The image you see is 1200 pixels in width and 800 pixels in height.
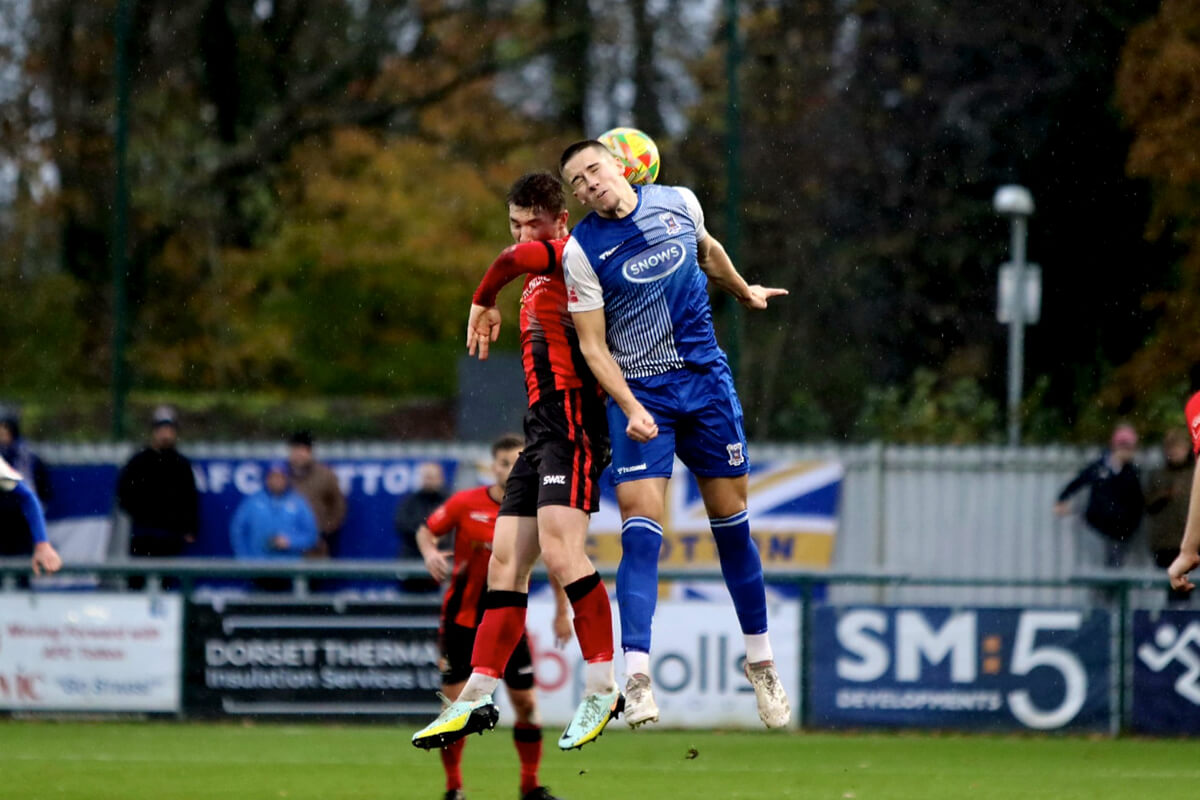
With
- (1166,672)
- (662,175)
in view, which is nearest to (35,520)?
(1166,672)

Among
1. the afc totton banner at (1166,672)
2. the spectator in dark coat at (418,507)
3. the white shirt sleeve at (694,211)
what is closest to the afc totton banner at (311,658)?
the spectator in dark coat at (418,507)

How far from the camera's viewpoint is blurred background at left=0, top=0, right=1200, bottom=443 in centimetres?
2273

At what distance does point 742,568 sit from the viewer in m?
8.36

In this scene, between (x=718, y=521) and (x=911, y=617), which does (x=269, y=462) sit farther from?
(x=718, y=521)

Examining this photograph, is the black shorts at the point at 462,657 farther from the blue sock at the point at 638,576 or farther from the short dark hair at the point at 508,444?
the blue sock at the point at 638,576

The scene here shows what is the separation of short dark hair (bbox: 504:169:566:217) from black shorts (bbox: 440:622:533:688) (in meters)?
2.97

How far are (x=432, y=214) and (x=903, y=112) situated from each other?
8.13 metres

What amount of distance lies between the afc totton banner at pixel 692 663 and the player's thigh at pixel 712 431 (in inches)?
245

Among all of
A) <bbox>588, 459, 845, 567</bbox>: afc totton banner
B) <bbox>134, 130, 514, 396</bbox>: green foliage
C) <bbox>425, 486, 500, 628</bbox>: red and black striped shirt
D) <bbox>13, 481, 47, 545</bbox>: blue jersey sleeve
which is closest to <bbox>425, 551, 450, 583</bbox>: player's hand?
<bbox>425, 486, 500, 628</bbox>: red and black striped shirt

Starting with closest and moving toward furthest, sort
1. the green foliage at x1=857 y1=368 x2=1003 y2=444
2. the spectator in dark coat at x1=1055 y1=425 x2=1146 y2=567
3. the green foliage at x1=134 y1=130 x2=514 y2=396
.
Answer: the spectator in dark coat at x1=1055 y1=425 x2=1146 y2=567, the green foliage at x1=857 y1=368 x2=1003 y2=444, the green foliage at x1=134 y1=130 x2=514 y2=396

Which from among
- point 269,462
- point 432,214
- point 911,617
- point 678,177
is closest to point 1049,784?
point 911,617

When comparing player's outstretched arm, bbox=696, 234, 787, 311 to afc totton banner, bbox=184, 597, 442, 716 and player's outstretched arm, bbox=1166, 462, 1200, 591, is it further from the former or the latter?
afc totton banner, bbox=184, 597, 442, 716

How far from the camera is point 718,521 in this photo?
829 cm

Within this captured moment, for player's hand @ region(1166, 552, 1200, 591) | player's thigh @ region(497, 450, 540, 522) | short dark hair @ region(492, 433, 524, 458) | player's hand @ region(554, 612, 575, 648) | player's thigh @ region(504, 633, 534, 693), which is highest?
short dark hair @ region(492, 433, 524, 458)
